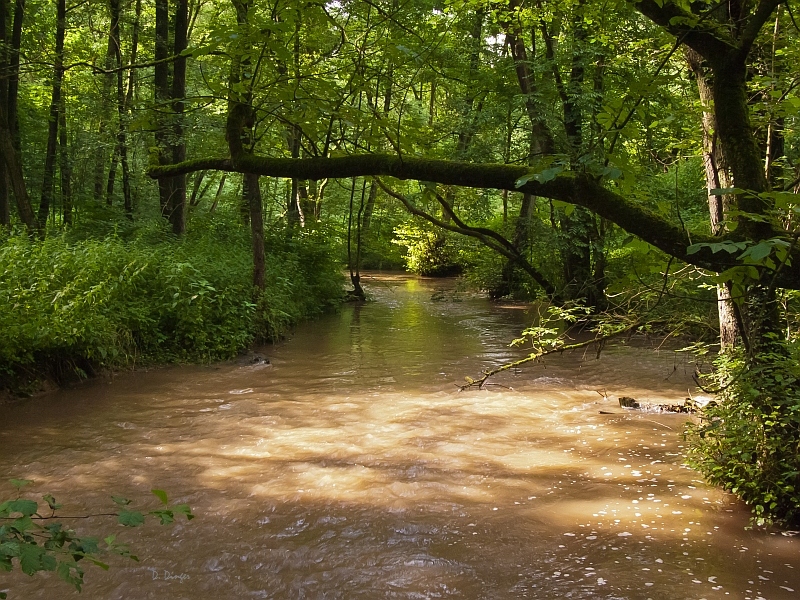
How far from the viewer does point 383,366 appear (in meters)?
11.4

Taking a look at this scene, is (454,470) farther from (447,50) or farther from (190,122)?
(447,50)

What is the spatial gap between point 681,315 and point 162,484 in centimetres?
477

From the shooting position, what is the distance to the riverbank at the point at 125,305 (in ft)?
27.7

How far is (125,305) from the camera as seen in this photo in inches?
415

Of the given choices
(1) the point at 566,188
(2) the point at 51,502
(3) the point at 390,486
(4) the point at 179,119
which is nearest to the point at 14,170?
(4) the point at 179,119

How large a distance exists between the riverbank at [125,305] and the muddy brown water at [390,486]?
515mm

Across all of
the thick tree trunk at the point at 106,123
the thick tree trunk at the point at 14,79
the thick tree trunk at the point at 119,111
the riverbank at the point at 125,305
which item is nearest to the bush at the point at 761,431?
the riverbank at the point at 125,305

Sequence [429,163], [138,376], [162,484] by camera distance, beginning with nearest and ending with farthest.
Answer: [429,163] < [162,484] < [138,376]

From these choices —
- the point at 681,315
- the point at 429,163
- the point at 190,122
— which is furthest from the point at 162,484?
the point at 190,122

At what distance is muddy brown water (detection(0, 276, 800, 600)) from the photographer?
444 centimetres

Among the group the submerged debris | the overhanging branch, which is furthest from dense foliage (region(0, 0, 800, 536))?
the submerged debris

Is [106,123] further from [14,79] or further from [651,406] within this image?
[651,406]

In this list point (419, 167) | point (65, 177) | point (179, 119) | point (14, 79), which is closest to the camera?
point (419, 167)

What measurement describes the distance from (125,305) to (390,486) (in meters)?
6.42
